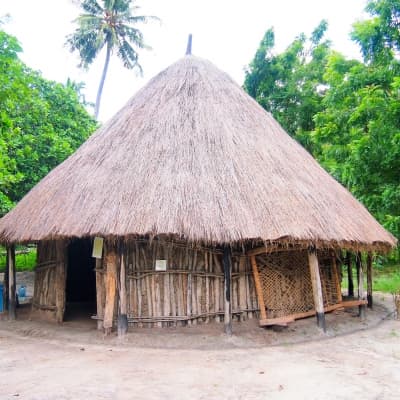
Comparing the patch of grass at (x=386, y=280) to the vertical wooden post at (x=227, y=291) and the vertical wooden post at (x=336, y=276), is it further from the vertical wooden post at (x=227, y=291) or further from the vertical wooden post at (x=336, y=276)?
the vertical wooden post at (x=227, y=291)

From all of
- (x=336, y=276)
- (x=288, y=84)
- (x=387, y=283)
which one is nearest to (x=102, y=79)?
(x=288, y=84)

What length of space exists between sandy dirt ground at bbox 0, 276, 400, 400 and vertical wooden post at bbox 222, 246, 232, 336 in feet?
0.69

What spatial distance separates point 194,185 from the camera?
25.9 ft

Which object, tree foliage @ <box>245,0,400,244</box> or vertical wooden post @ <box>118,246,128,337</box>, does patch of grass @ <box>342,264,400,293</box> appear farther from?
vertical wooden post @ <box>118,246,128,337</box>

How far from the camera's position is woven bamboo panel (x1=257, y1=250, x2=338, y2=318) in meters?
8.62

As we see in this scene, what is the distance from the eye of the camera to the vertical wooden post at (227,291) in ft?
25.3

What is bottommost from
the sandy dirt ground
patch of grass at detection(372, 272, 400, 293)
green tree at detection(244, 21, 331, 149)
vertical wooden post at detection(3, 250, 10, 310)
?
the sandy dirt ground

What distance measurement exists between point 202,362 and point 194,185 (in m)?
3.03

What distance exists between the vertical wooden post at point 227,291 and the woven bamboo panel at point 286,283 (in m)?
1.02

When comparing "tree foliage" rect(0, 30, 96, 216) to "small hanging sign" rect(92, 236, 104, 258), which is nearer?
"small hanging sign" rect(92, 236, 104, 258)

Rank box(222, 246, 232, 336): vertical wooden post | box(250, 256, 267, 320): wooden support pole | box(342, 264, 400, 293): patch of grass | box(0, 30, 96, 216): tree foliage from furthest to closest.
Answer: box(342, 264, 400, 293): patch of grass → box(0, 30, 96, 216): tree foliage → box(250, 256, 267, 320): wooden support pole → box(222, 246, 232, 336): vertical wooden post

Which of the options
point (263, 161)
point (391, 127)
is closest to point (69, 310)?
point (263, 161)

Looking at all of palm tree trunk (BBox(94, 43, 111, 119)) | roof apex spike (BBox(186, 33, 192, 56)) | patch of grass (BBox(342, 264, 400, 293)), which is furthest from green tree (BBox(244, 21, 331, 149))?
palm tree trunk (BBox(94, 43, 111, 119))

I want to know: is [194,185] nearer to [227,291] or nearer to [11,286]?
[227,291]
